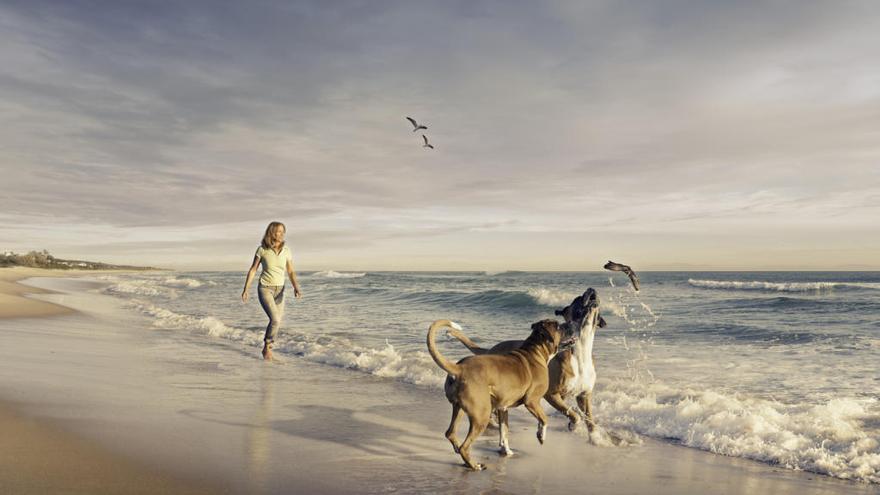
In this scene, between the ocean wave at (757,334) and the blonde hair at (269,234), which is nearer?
the blonde hair at (269,234)

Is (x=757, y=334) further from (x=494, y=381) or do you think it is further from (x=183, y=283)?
(x=183, y=283)

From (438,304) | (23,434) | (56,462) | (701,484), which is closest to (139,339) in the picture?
(23,434)

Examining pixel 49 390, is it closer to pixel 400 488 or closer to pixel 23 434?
pixel 23 434

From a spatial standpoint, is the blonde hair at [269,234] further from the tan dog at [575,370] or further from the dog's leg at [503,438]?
the dog's leg at [503,438]

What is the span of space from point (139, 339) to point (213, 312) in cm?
911

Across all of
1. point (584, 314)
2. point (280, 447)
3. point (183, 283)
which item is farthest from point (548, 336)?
point (183, 283)

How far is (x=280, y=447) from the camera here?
576 cm

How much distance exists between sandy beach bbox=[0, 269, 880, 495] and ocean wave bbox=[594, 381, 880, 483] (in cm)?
27

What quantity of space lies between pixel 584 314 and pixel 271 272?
21.9 feet

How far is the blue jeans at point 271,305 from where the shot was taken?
11539 millimetres

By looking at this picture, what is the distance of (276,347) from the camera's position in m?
13.6

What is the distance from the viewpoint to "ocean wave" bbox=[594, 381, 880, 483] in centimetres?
596

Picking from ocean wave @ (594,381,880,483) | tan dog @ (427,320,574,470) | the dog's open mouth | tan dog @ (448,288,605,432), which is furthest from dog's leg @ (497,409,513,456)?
ocean wave @ (594,381,880,483)

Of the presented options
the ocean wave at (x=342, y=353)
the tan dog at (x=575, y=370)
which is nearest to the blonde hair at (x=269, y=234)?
the ocean wave at (x=342, y=353)
